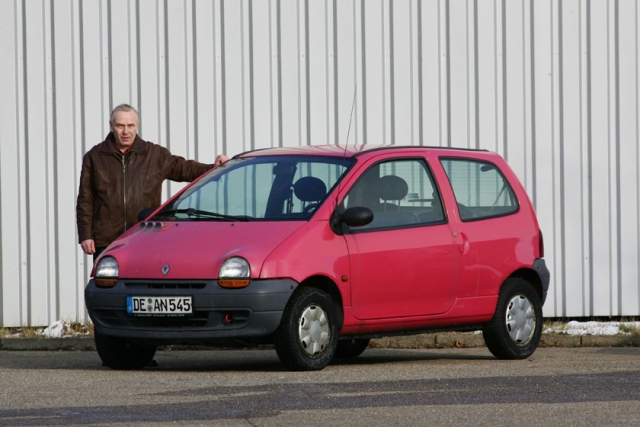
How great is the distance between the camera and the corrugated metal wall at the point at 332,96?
1301 cm

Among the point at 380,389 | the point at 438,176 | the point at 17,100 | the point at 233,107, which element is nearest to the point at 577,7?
the point at 233,107

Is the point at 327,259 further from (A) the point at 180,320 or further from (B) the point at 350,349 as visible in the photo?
(B) the point at 350,349

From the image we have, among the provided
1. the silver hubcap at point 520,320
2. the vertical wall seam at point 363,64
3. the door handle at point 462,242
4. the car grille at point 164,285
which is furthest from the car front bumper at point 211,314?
the vertical wall seam at point 363,64

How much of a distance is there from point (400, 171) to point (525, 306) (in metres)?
1.54

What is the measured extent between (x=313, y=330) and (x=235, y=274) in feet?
2.16

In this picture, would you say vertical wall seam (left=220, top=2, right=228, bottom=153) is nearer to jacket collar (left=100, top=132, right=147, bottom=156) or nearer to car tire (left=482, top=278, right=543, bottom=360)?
jacket collar (left=100, top=132, right=147, bottom=156)

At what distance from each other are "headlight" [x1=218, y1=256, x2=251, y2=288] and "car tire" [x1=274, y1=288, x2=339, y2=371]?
339mm

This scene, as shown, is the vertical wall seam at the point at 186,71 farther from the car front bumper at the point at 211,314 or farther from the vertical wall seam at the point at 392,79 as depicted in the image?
the car front bumper at the point at 211,314

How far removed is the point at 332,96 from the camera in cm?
1333

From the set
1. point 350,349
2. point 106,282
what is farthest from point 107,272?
point 350,349

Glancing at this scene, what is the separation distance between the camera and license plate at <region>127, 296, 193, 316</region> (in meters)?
8.49

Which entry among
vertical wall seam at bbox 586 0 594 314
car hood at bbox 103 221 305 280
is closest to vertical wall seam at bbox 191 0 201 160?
vertical wall seam at bbox 586 0 594 314

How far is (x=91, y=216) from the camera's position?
10.2 metres

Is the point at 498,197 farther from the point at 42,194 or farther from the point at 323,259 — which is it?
the point at 42,194
